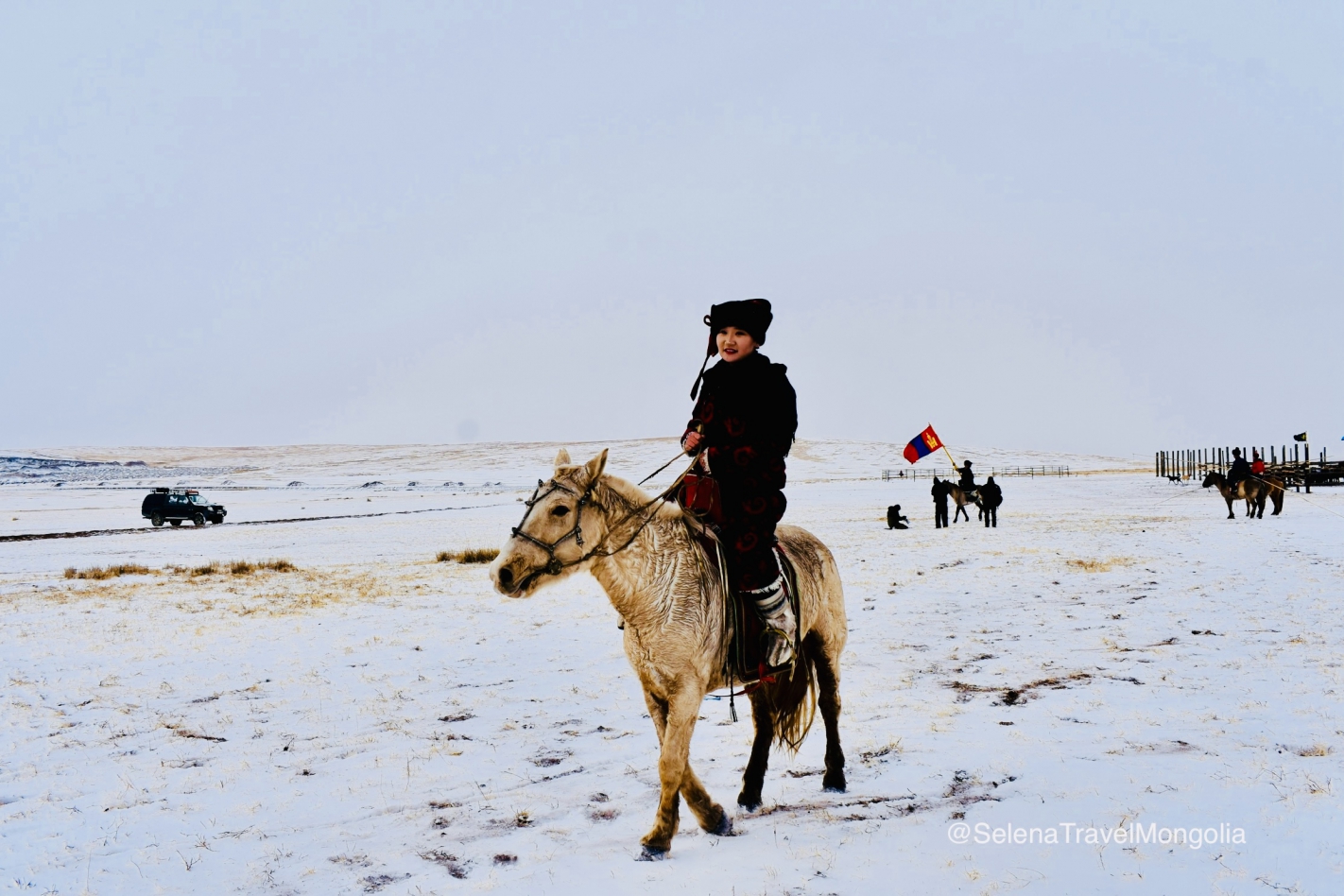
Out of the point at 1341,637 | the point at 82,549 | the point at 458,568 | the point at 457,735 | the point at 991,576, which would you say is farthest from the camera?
the point at 82,549

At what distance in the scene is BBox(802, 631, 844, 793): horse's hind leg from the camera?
15.7ft

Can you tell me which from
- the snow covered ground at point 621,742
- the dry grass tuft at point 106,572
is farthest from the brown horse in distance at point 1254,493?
the dry grass tuft at point 106,572

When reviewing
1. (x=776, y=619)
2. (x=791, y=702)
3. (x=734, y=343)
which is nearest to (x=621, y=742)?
(x=791, y=702)

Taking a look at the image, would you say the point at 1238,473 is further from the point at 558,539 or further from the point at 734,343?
the point at 558,539

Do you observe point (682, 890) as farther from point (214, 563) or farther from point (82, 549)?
point (82, 549)

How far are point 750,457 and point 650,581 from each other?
84cm

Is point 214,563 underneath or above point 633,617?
underneath

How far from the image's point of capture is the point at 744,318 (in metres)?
4.23

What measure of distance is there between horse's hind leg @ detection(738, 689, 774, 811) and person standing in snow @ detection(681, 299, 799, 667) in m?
0.68

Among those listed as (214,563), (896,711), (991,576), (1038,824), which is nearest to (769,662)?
(1038,824)

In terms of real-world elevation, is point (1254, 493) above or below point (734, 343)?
below

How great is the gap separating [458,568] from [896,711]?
42.6 ft

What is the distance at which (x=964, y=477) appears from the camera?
27609mm

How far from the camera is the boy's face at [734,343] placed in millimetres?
4242
